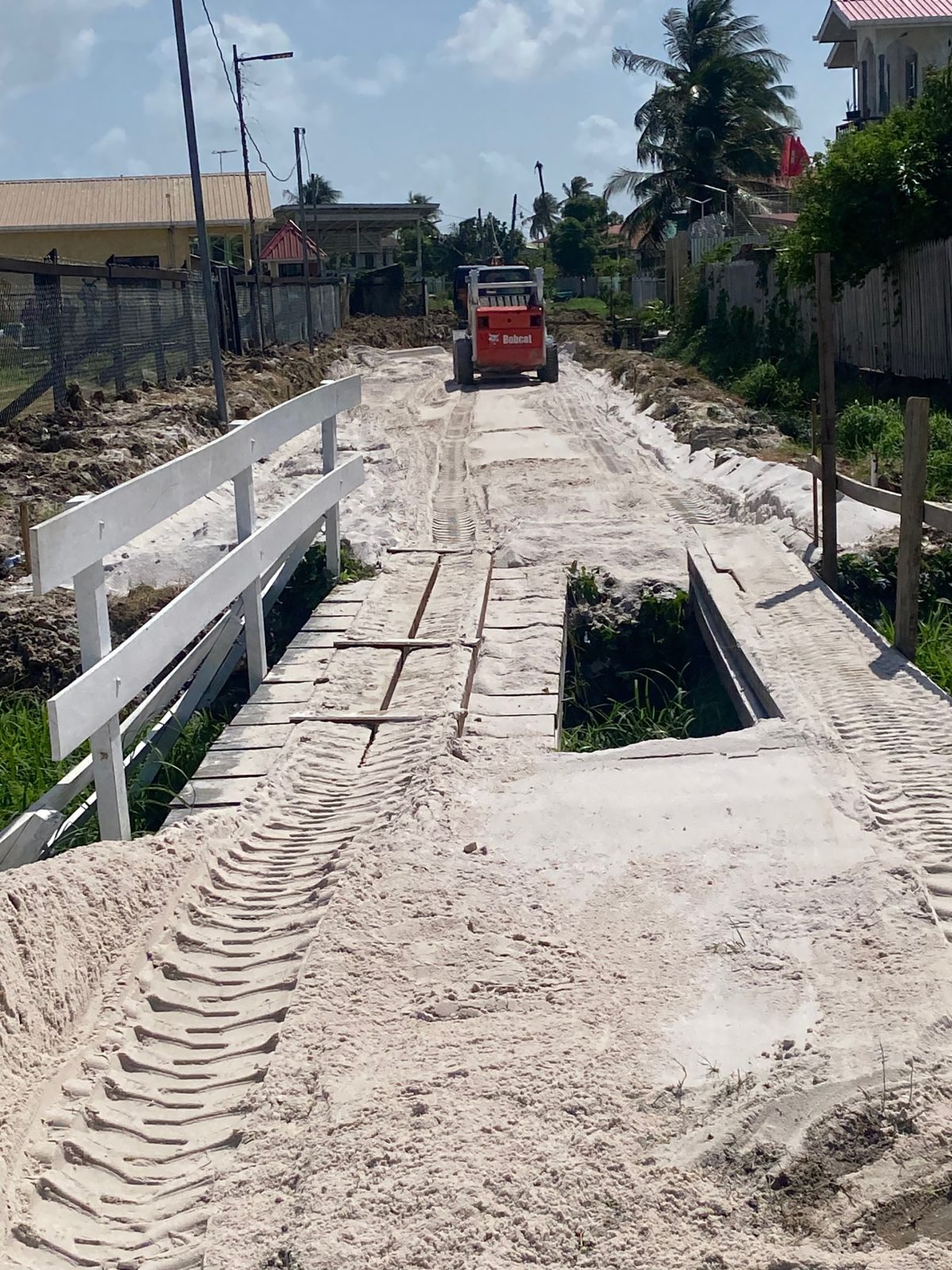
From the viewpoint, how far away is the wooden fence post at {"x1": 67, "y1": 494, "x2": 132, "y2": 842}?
479 centimetres

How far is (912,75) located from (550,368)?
10931mm

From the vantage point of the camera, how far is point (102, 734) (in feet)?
16.1

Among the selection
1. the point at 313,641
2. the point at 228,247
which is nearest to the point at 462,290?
the point at 228,247

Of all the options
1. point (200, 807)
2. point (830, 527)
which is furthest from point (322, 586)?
point (200, 807)

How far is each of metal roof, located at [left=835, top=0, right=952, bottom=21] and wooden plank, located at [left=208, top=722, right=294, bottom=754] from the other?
27.8 meters

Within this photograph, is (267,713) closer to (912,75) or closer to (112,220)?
(912,75)

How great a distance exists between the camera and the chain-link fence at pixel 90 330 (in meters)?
16.0

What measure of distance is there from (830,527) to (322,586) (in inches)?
144

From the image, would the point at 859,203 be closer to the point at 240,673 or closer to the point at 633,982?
the point at 240,673

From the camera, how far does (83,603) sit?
478 centimetres

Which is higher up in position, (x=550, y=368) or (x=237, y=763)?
(x=550, y=368)

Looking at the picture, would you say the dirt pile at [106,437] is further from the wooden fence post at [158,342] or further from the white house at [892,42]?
the white house at [892,42]

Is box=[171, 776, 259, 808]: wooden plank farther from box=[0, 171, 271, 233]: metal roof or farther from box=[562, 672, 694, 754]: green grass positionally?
box=[0, 171, 271, 233]: metal roof

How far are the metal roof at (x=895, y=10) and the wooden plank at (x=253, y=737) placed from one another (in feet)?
91.2
